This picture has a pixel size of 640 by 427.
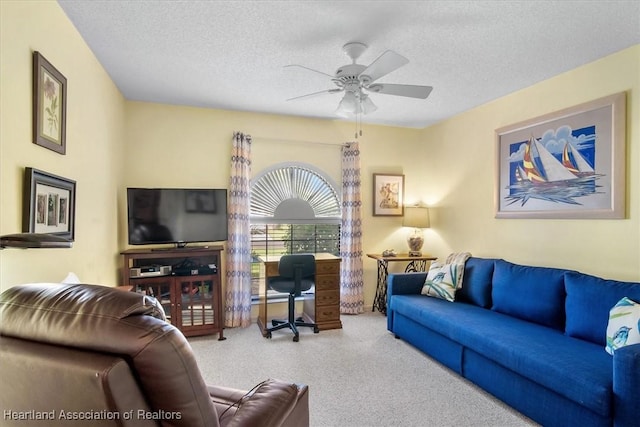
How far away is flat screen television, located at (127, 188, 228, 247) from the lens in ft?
11.3

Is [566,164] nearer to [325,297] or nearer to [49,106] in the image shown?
[325,297]

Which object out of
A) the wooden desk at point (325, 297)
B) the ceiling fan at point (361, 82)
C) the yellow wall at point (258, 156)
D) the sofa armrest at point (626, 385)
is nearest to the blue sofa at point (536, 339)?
the sofa armrest at point (626, 385)

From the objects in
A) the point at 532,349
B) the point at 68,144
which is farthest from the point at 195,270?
the point at 532,349

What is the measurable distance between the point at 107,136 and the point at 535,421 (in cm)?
401

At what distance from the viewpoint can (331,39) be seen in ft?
7.86

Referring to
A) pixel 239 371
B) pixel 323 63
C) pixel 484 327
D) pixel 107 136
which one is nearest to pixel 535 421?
pixel 484 327

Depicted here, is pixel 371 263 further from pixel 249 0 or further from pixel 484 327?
pixel 249 0

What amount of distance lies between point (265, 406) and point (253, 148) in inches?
134

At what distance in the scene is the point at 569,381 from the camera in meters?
1.84

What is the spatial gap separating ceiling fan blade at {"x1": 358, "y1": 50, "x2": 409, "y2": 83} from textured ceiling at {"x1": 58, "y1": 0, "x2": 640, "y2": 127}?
0.26 meters

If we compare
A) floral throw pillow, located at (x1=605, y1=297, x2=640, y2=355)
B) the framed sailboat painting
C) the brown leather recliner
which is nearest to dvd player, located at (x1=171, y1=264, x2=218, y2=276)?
the brown leather recliner

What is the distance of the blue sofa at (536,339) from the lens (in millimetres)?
1732

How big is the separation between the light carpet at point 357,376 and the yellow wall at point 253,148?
1454 mm

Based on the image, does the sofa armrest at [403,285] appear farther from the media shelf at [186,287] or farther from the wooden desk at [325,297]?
the media shelf at [186,287]
